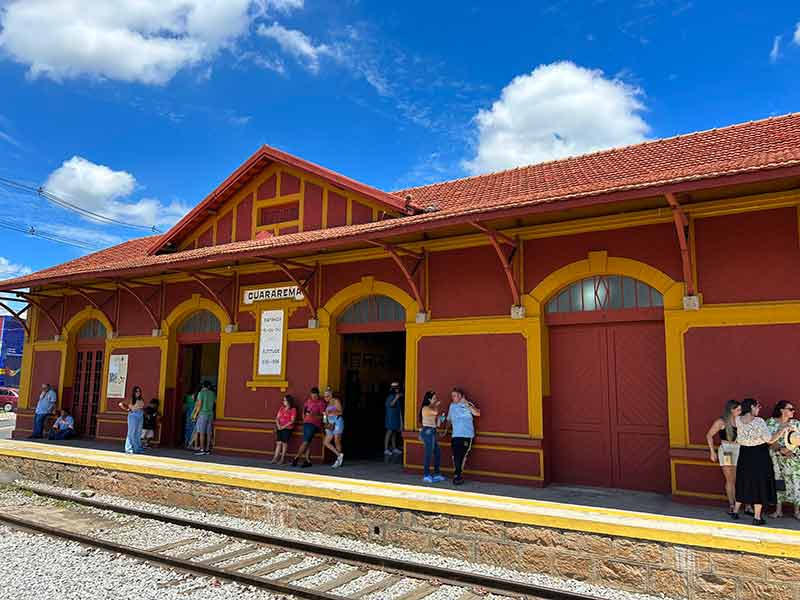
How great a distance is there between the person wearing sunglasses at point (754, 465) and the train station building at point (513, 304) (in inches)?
39.3

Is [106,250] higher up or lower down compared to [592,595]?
higher up

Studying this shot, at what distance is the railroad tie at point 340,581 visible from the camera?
5.65 metres

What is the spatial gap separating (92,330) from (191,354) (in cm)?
326

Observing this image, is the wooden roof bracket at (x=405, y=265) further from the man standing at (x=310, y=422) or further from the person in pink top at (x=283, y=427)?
the person in pink top at (x=283, y=427)

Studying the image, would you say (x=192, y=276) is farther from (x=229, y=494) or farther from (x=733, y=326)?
(x=733, y=326)

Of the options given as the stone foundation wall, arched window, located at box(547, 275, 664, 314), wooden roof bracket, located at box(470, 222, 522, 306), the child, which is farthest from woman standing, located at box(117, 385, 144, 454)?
arched window, located at box(547, 275, 664, 314)

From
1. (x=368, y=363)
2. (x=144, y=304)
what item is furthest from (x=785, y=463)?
(x=144, y=304)

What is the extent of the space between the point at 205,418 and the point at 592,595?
9.57 metres

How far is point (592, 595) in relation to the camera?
5.26 meters

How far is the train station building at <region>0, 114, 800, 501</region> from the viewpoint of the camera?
7668 millimetres

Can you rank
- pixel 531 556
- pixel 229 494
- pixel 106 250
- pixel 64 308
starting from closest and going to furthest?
pixel 531 556, pixel 229 494, pixel 64 308, pixel 106 250

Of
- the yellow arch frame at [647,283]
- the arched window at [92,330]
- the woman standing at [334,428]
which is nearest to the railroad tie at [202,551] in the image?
the woman standing at [334,428]

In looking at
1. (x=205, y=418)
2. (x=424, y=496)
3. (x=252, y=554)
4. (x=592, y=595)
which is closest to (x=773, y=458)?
(x=592, y=595)

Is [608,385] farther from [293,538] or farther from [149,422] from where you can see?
[149,422]
